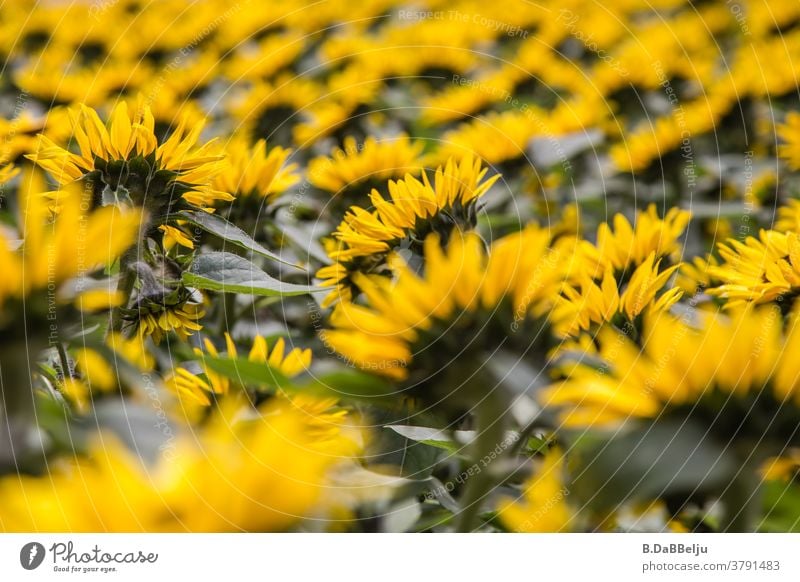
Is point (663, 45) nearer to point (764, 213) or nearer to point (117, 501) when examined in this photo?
point (764, 213)

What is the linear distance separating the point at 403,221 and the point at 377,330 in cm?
10

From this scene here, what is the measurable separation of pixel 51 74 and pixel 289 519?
56 centimetres

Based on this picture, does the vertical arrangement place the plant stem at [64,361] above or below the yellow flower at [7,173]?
below

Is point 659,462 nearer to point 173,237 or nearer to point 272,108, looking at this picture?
point 173,237

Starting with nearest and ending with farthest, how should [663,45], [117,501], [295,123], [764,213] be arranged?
[117,501] → [764,213] → [295,123] → [663,45]

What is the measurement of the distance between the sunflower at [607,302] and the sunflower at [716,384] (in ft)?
0.24

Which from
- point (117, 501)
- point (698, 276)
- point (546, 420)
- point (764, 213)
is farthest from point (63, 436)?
point (764, 213)

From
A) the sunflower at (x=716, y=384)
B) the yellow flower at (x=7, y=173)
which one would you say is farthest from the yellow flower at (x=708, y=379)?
the yellow flower at (x=7, y=173)

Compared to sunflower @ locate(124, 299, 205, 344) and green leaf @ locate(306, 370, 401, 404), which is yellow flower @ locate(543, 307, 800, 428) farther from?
sunflower @ locate(124, 299, 205, 344)

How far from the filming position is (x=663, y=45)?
78 cm

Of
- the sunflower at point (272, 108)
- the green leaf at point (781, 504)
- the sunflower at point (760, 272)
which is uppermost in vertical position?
the sunflower at point (272, 108)

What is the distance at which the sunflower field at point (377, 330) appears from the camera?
0.22m

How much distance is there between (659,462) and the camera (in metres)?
0.22

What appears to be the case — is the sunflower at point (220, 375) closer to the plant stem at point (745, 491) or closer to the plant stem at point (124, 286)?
the plant stem at point (124, 286)
